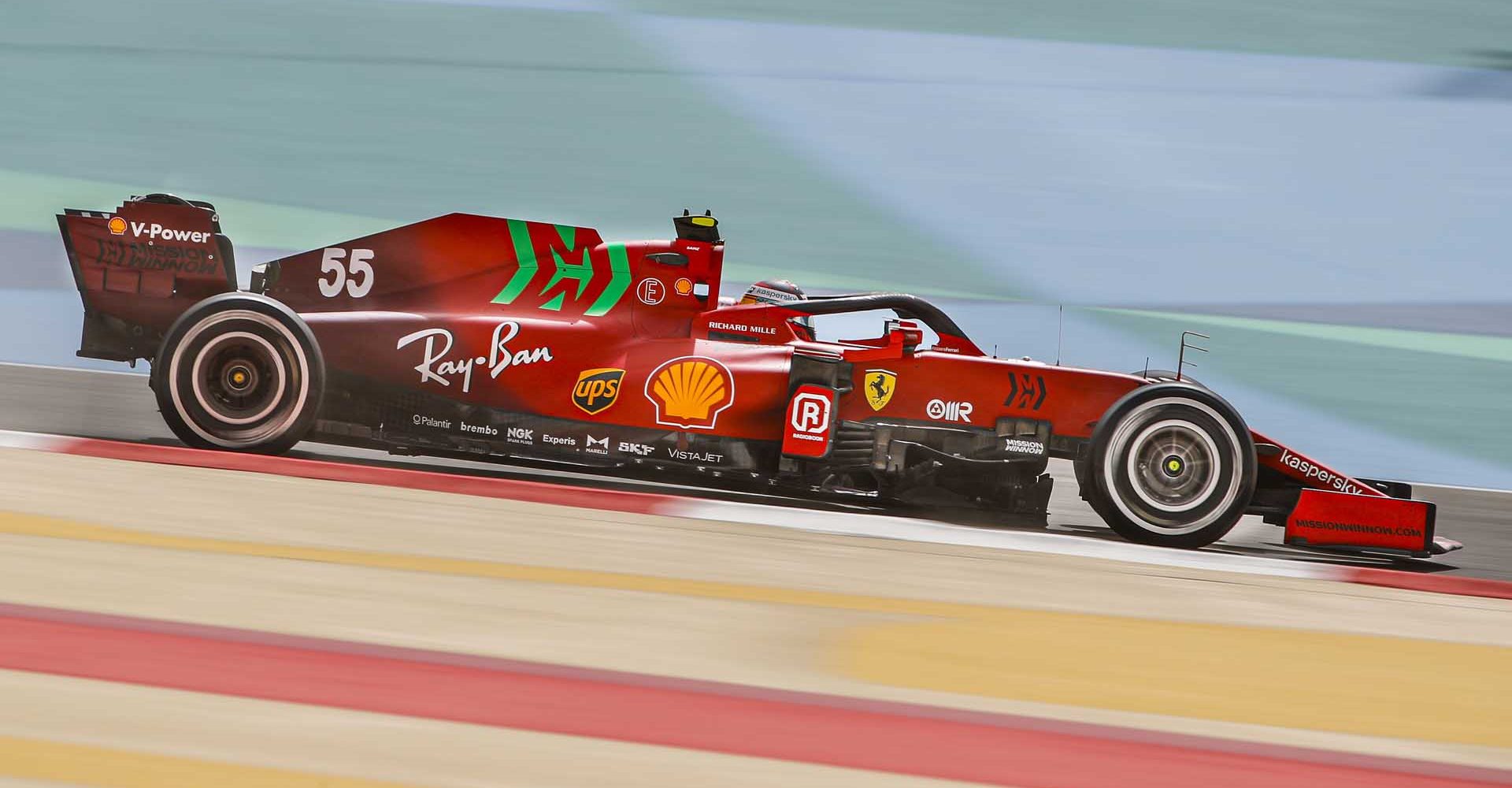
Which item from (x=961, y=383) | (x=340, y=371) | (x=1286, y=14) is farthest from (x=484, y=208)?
(x=1286, y=14)

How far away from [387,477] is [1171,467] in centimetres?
363

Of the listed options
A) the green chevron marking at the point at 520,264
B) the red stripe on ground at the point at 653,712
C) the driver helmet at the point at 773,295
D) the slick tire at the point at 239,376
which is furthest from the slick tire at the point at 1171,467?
the slick tire at the point at 239,376

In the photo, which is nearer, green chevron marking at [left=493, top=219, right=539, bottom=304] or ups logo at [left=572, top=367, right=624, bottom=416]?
ups logo at [left=572, top=367, right=624, bottom=416]

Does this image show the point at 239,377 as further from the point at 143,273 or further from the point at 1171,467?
the point at 1171,467

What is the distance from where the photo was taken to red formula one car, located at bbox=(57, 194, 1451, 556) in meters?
5.87

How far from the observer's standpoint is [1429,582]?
218 inches

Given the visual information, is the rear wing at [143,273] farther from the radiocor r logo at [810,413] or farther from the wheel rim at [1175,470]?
the wheel rim at [1175,470]

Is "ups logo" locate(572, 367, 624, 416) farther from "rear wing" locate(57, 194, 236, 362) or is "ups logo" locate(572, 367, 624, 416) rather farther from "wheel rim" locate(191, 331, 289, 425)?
"rear wing" locate(57, 194, 236, 362)

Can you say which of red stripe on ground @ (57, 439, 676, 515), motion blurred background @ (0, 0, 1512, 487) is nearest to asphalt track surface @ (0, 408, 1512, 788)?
red stripe on ground @ (57, 439, 676, 515)

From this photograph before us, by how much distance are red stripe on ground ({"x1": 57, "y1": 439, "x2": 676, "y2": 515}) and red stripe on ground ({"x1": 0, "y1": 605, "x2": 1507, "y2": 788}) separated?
2387 millimetres

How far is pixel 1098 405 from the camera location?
6012mm

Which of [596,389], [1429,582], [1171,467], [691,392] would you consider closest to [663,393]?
[691,392]

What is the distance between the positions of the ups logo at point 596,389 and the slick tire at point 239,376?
1178 millimetres

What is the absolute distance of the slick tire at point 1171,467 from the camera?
5883 millimetres
